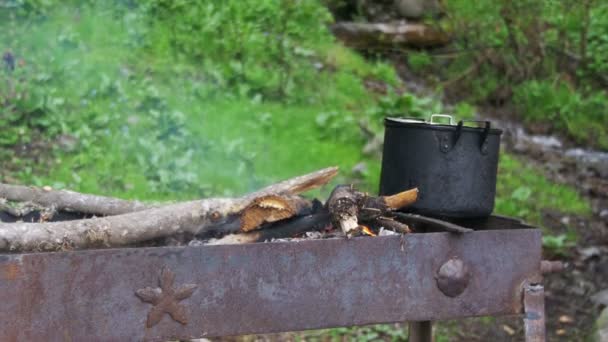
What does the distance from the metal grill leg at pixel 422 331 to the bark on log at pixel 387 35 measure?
548 centimetres

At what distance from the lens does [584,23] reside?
23.3 feet

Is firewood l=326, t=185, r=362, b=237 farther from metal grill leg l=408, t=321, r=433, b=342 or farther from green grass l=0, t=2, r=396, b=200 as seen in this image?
green grass l=0, t=2, r=396, b=200

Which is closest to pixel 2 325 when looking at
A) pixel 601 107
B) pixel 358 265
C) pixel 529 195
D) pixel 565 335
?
pixel 358 265

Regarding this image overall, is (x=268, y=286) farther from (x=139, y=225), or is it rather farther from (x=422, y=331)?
(x=422, y=331)

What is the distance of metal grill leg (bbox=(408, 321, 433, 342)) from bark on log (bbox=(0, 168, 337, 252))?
26.1 inches

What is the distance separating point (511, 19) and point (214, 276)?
230 inches

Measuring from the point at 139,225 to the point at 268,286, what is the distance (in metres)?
0.53

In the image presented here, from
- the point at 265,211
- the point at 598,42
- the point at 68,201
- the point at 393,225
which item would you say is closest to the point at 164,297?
the point at 265,211

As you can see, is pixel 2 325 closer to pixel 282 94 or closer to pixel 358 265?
pixel 358 265

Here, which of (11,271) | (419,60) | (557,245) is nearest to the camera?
(11,271)

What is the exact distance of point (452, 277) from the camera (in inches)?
93.4

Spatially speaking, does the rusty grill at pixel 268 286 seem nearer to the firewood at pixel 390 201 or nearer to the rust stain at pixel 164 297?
the rust stain at pixel 164 297

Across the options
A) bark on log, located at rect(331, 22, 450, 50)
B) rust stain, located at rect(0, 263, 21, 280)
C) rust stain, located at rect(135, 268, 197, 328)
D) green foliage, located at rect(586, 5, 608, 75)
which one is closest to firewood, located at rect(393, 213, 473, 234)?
rust stain, located at rect(135, 268, 197, 328)

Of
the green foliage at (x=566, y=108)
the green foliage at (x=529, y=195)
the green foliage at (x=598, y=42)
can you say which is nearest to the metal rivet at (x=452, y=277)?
the green foliage at (x=529, y=195)
